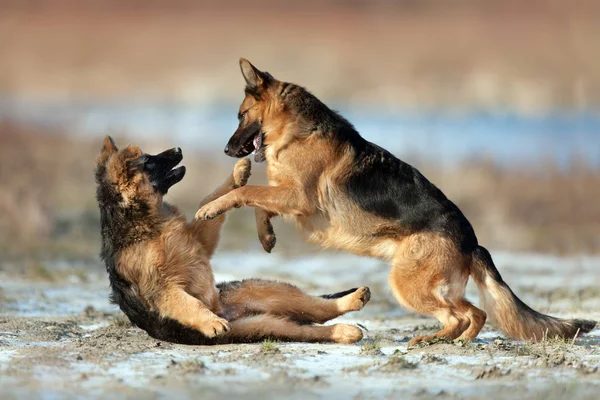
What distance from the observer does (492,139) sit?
25.2 m

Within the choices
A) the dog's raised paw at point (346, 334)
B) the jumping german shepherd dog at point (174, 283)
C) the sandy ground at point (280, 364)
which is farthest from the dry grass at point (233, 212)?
the dog's raised paw at point (346, 334)

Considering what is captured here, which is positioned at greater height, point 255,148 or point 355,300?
point 255,148

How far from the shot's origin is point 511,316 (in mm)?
8039

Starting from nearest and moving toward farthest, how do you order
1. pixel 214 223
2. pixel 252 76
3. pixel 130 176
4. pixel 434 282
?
pixel 434 282 → pixel 130 176 → pixel 214 223 → pixel 252 76

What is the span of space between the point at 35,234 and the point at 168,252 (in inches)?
333

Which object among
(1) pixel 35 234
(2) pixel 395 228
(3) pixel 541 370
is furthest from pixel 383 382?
(1) pixel 35 234

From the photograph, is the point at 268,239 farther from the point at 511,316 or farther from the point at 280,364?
the point at 511,316

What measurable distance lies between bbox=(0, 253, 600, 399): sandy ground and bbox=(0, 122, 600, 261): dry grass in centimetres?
570

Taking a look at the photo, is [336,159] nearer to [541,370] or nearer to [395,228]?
[395,228]

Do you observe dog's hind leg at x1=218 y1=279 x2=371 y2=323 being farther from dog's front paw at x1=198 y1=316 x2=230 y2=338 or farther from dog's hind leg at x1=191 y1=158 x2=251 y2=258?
dog's front paw at x1=198 y1=316 x2=230 y2=338

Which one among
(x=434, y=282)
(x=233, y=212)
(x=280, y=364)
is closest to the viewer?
(x=280, y=364)

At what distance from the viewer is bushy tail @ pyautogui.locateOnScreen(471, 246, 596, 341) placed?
798cm

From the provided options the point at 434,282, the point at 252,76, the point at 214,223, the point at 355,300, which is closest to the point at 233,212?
the point at 252,76

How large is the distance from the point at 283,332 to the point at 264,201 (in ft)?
3.85
